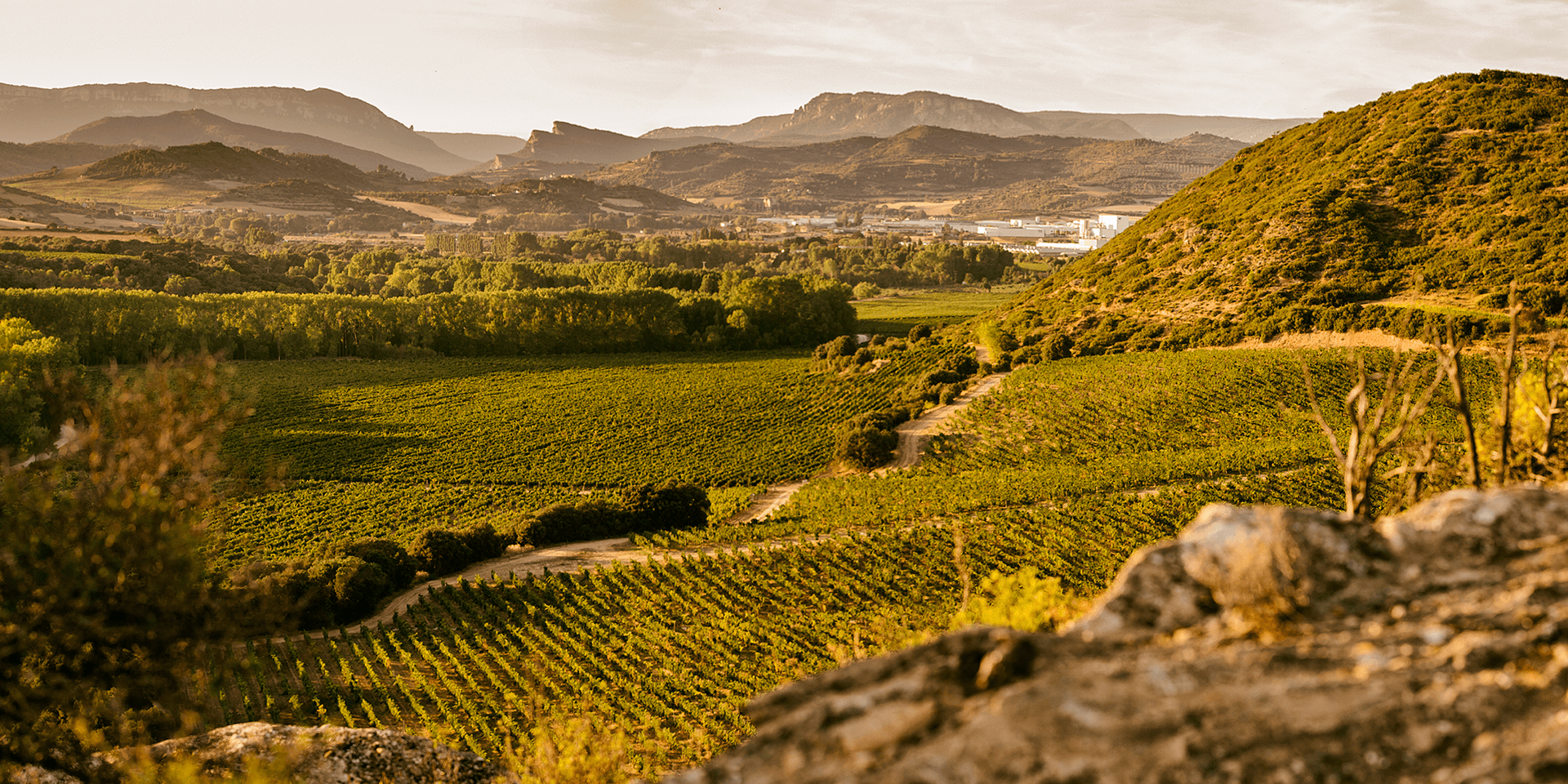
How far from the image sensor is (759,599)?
36.8 metres

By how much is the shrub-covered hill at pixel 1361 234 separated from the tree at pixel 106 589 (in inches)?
3248

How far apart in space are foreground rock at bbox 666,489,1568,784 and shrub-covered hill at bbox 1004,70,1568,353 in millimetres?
77035

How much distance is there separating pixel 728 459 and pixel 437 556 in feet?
90.6

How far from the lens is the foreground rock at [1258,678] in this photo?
515 cm

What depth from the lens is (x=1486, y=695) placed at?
5.29 meters

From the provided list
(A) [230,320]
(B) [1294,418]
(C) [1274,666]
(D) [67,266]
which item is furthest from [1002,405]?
(D) [67,266]

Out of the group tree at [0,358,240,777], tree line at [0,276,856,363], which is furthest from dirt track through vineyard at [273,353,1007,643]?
tree line at [0,276,856,363]

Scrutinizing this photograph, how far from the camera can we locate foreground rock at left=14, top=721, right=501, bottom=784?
558 inches

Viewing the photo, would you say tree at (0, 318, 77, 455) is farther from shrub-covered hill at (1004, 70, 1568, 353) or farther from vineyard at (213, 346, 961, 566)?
shrub-covered hill at (1004, 70, 1568, 353)

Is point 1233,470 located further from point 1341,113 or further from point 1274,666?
point 1341,113

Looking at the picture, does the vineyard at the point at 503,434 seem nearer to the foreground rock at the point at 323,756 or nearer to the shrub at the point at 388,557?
the shrub at the point at 388,557

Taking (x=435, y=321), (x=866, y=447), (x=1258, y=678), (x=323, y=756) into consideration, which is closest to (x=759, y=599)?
(x=323, y=756)

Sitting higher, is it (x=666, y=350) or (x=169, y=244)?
(x=169, y=244)

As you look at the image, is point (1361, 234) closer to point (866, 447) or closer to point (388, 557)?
point (866, 447)
